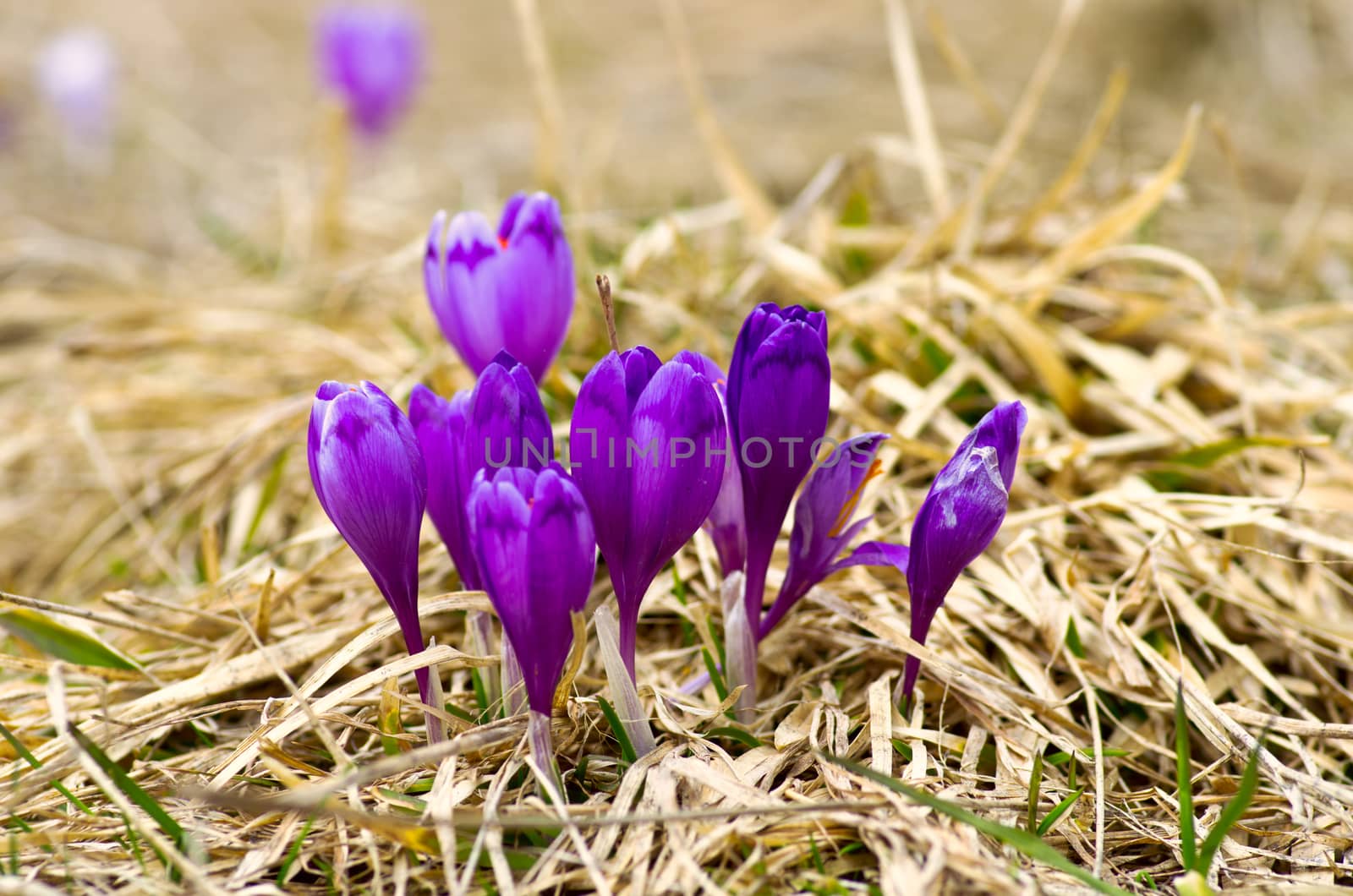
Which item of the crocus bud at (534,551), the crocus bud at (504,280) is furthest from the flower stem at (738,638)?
the crocus bud at (504,280)

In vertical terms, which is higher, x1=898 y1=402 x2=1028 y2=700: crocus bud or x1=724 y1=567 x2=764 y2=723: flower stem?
x1=898 y1=402 x2=1028 y2=700: crocus bud

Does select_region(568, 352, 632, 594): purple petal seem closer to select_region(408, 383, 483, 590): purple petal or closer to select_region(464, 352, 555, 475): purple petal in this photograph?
select_region(464, 352, 555, 475): purple petal

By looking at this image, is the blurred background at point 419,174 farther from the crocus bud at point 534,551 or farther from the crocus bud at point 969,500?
the crocus bud at point 534,551

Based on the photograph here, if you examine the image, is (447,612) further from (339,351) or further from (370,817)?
(339,351)

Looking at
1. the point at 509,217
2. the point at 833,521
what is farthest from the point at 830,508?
the point at 509,217

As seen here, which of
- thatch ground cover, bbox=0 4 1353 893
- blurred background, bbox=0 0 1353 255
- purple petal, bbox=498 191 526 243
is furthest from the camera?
blurred background, bbox=0 0 1353 255

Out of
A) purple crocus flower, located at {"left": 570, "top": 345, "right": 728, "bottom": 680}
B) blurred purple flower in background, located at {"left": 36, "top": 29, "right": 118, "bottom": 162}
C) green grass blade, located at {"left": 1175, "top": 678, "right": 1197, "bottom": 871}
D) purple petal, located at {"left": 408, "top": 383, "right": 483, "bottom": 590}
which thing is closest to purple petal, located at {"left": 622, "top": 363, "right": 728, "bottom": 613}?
purple crocus flower, located at {"left": 570, "top": 345, "right": 728, "bottom": 680}
